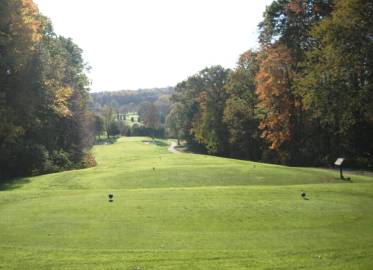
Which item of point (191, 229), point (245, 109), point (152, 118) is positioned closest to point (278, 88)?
point (245, 109)

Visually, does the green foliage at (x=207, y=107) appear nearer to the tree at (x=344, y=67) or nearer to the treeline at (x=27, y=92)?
the treeline at (x=27, y=92)

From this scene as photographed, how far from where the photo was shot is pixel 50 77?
3253 centimetres

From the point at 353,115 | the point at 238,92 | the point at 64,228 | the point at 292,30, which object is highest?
the point at 292,30

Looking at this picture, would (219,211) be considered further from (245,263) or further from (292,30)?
(292,30)

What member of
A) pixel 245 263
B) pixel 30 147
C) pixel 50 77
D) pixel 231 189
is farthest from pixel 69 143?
pixel 245 263

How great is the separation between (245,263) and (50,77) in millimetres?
26453

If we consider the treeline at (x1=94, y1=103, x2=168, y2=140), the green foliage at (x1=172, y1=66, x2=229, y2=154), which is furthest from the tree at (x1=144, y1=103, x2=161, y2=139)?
the green foliage at (x1=172, y1=66, x2=229, y2=154)

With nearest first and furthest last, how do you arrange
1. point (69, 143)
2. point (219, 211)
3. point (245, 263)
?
point (245, 263) < point (219, 211) < point (69, 143)

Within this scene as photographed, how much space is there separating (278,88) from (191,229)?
36327 millimetres

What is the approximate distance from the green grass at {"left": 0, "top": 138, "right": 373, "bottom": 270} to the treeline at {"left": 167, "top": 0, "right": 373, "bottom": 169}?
14.9 m

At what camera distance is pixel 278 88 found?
4703 cm

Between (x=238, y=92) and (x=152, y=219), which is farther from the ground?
(x=238, y=92)

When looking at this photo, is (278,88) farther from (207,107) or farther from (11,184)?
(207,107)

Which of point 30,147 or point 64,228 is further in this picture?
point 30,147
